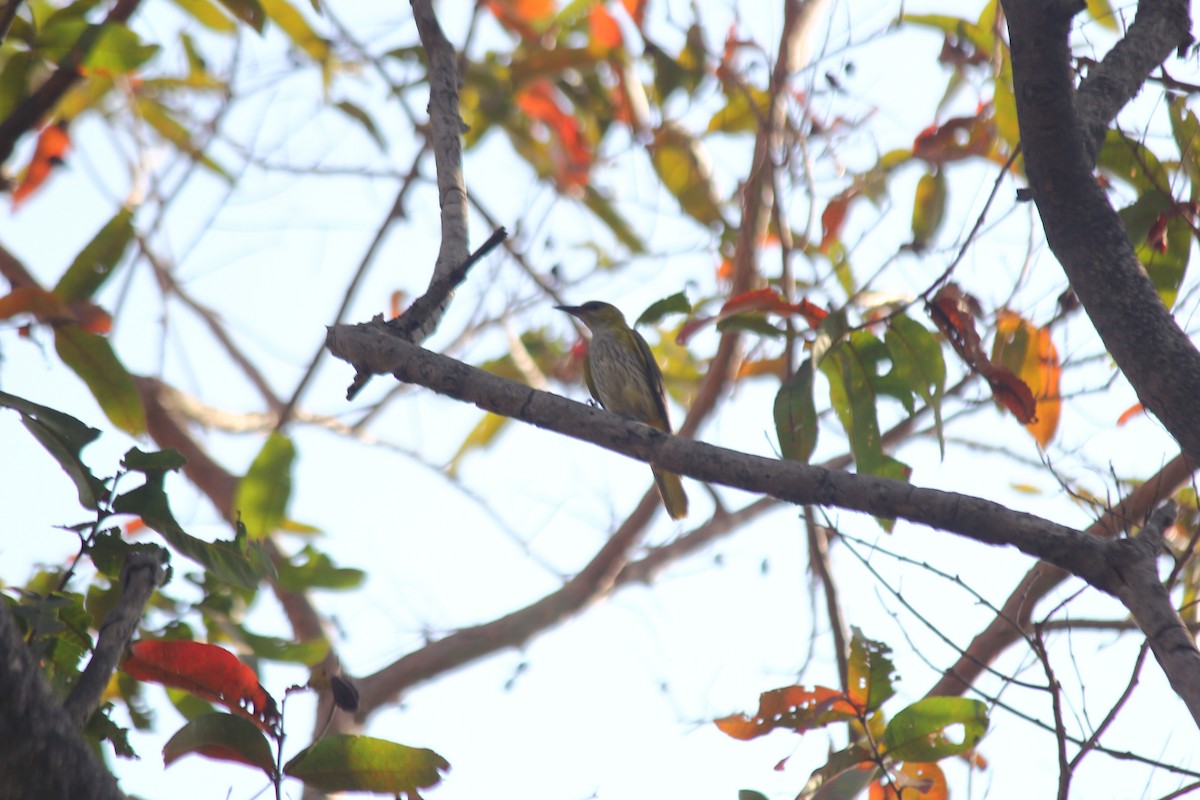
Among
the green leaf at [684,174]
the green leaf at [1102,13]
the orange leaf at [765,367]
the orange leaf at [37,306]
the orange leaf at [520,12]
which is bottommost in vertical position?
the orange leaf at [37,306]

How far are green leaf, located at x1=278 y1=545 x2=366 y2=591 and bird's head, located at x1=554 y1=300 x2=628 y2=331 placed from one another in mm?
3105

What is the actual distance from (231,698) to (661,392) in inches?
148

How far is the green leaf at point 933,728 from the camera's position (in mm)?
2363

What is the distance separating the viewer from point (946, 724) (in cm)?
238

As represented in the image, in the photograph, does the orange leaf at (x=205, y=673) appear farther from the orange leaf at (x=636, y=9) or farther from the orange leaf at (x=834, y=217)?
the orange leaf at (x=636, y=9)

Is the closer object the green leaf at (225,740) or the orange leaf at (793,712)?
the green leaf at (225,740)

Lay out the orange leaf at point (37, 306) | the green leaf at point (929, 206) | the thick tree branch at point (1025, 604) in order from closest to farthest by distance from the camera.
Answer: the orange leaf at point (37, 306) < the thick tree branch at point (1025, 604) < the green leaf at point (929, 206)

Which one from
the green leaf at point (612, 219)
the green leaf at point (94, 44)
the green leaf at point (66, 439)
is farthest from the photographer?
the green leaf at point (612, 219)

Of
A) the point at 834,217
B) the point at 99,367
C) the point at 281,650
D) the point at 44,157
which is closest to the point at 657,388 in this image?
the point at 834,217

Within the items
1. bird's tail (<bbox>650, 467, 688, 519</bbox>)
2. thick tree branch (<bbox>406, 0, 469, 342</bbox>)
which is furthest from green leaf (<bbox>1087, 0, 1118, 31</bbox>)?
thick tree branch (<bbox>406, 0, 469, 342</bbox>)

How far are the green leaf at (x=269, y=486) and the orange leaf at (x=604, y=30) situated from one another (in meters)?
3.21

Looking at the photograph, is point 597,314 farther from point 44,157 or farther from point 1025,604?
point 1025,604

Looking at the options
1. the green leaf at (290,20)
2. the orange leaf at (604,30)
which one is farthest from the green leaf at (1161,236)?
the green leaf at (290,20)

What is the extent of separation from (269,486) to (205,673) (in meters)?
1.16
